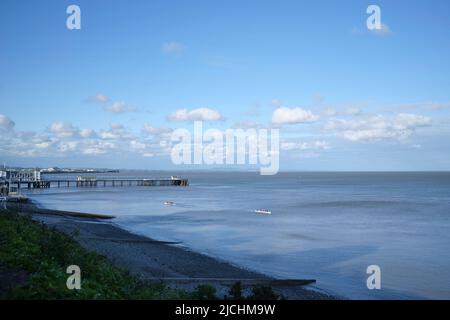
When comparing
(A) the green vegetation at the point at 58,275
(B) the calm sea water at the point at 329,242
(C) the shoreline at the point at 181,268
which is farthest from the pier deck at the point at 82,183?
(A) the green vegetation at the point at 58,275

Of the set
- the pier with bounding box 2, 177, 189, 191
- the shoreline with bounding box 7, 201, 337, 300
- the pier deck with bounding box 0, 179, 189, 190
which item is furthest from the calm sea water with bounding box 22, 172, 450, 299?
the pier deck with bounding box 0, 179, 189, 190

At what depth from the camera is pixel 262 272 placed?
21969 mm

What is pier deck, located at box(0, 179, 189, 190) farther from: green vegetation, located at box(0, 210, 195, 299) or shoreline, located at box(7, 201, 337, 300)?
green vegetation, located at box(0, 210, 195, 299)

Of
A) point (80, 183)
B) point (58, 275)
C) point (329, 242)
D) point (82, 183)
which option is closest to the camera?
point (58, 275)

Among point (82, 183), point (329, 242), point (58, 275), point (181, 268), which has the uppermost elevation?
point (58, 275)

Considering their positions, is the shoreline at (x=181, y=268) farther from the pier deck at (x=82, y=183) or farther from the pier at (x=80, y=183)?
the pier deck at (x=82, y=183)

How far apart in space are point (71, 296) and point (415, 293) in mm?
15321

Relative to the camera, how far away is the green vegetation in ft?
27.3

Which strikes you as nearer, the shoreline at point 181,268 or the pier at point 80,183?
the shoreline at point 181,268

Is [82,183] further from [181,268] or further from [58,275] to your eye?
[58,275]

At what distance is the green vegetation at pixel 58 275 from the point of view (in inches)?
328

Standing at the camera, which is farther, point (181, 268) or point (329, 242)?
point (329, 242)

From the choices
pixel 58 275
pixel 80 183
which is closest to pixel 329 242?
pixel 58 275

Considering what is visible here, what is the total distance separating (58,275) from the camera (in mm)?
9297
